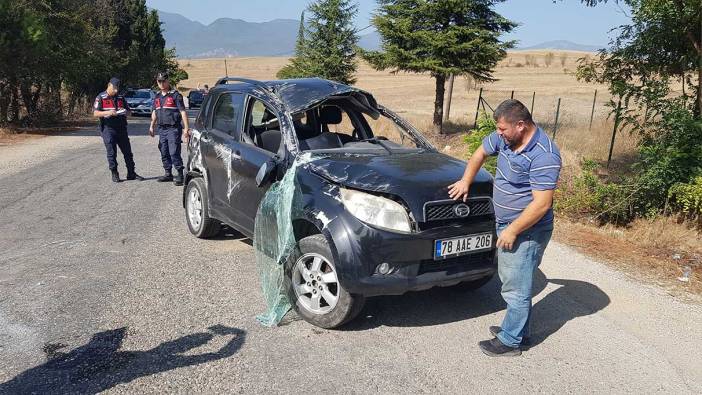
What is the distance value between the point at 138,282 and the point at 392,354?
8.40ft

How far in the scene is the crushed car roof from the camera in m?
4.99

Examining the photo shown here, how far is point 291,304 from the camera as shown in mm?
4246

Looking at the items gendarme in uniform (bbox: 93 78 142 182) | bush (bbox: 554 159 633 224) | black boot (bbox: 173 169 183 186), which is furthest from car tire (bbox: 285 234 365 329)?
gendarme in uniform (bbox: 93 78 142 182)

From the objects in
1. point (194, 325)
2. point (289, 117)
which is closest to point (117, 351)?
point (194, 325)

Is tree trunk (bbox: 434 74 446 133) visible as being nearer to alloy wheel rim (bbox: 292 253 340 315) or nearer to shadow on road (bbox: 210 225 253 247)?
shadow on road (bbox: 210 225 253 247)

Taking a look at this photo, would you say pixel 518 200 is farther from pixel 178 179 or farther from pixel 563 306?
pixel 178 179

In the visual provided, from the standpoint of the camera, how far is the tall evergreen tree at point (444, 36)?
55.8 feet

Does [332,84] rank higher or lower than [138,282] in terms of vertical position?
higher

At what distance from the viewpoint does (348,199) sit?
3.86 metres

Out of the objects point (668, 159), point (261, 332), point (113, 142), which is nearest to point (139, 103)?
point (113, 142)

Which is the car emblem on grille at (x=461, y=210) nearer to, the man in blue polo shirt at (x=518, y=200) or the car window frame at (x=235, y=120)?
the man in blue polo shirt at (x=518, y=200)

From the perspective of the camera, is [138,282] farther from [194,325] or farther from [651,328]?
[651,328]

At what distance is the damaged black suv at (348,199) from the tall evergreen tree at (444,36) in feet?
40.9

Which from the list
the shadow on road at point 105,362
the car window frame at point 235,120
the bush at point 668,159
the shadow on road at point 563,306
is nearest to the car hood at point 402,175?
the shadow on road at point 563,306
